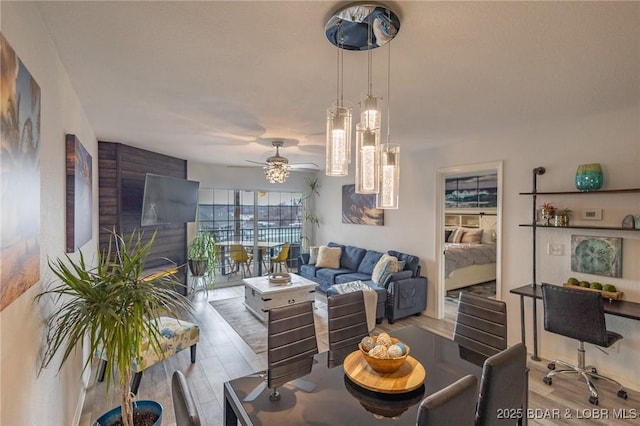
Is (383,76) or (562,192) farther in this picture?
(562,192)

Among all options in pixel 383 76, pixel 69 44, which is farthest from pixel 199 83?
pixel 383 76

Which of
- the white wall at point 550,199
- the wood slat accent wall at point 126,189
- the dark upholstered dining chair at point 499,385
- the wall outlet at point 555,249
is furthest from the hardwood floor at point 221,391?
the wood slat accent wall at point 126,189

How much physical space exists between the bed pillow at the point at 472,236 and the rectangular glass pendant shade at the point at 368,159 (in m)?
6.14

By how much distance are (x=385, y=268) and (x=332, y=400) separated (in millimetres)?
3198

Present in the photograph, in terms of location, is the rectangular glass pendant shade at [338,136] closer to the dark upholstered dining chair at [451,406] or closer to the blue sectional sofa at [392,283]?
the dark upholstered dining chair at [451,406]

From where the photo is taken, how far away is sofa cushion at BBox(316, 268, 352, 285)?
5.43m

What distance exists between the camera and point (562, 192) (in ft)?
10.6

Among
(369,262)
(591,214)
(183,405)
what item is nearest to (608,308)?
(591,214)

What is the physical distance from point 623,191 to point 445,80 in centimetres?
199

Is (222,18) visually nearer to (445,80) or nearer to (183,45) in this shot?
(183,45)

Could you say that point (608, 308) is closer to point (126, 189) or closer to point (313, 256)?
point (313, 256)

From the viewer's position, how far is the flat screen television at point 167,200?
4.46 m

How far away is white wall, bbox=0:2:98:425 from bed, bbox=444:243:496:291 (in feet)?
17.5

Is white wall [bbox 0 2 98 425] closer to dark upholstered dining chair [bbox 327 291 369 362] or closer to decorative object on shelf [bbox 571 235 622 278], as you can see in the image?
dark upholstered dining chair [bbox 327 291 369 362]
